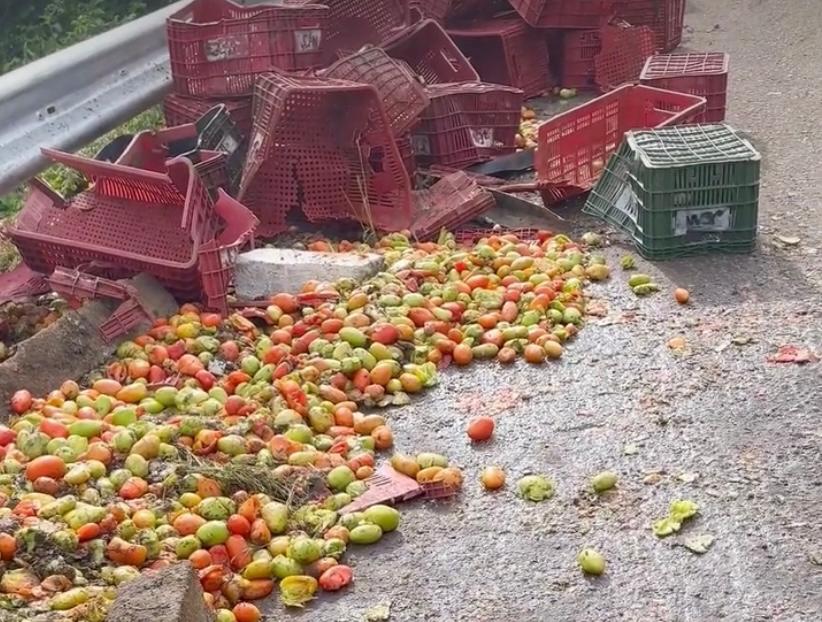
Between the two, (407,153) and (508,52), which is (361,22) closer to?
(508,52)

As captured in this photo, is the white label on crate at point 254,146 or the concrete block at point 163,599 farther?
the white label on crate at point 254,146

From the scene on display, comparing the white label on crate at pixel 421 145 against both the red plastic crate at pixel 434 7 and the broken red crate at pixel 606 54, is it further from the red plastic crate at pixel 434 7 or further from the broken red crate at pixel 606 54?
the broken red crate at pixel 606 54

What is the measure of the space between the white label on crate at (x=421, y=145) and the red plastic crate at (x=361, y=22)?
901 mm

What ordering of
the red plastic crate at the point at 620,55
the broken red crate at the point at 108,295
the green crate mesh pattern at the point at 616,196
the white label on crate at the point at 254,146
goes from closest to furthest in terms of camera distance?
1. the broken red crate at the point at 108,295
2. the green crate mesh pattern at the point at 616,196
3. the white label on crate at the point at 254,146
4. the red plastic crate at the point at 620,55

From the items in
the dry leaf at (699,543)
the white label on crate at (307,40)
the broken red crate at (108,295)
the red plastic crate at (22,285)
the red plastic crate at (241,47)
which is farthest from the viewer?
the white label on crate at (307,40)

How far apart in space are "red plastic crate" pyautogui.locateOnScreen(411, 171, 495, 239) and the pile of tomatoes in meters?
0.18

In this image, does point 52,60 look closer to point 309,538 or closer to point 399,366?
point 399,366

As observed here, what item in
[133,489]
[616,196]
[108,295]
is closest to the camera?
[133,489]

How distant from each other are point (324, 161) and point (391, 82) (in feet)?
2.28

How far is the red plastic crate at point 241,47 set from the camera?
7012mm

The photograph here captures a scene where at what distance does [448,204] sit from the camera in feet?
21.3

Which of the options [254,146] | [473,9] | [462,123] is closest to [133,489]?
[254,146]

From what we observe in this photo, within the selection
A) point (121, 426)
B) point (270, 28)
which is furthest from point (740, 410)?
point (270, 28)

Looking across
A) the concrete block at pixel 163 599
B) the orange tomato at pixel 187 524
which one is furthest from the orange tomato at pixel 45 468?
the concrete block at pixel 163 599
